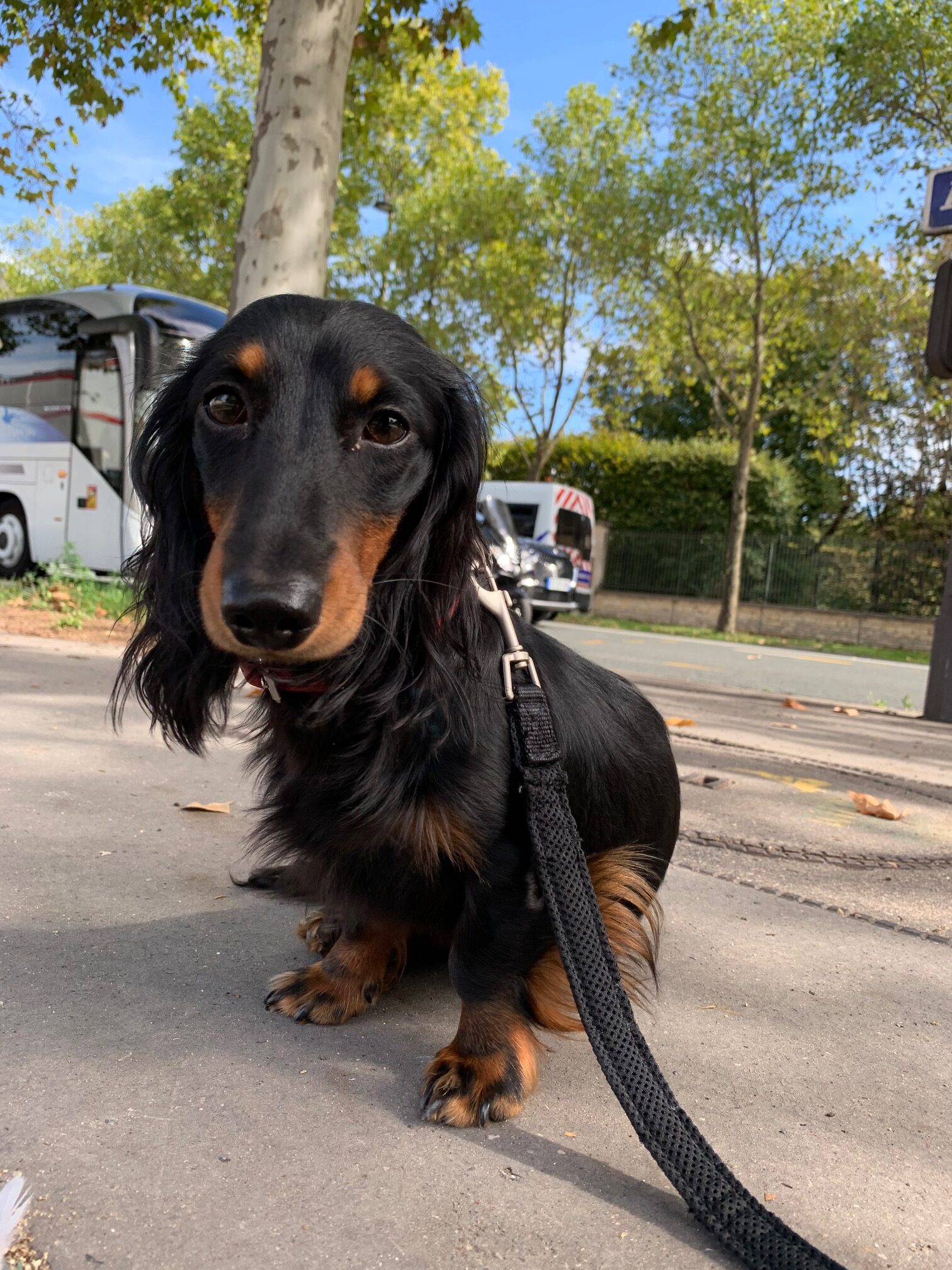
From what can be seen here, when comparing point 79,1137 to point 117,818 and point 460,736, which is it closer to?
point 460,736

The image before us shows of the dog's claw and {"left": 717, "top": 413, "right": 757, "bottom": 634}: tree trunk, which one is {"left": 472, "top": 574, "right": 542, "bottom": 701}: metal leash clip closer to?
the dog's claw

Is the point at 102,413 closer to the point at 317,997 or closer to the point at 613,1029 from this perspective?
the point at 317,997

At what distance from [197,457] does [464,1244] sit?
1317 millimetres

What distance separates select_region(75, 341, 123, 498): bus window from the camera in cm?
1212

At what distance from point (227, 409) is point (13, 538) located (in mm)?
13120

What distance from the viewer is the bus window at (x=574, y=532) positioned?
22.8m

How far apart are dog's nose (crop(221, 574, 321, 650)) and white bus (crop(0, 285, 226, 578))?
10334 mm

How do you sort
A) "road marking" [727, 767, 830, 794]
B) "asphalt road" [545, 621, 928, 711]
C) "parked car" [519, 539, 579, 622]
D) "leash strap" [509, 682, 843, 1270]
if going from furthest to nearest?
"parked car" [519, 539, 579, 622], "asphalt road" [545, 621, 928, 711], "road marking" [727, 767, 830, 794], "leash strap" [509, 682, 843, 1270]

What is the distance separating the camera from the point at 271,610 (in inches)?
54.9

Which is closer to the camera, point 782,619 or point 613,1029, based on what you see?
point 613,1029

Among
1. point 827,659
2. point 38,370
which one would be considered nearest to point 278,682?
point 38,370

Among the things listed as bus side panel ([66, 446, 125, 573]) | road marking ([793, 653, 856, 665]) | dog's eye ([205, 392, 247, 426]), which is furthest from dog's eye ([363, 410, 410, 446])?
road marking ([793, 653, 856, 665])

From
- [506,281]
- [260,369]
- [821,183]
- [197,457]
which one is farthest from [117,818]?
[506,281]

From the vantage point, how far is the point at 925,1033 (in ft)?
6.84
